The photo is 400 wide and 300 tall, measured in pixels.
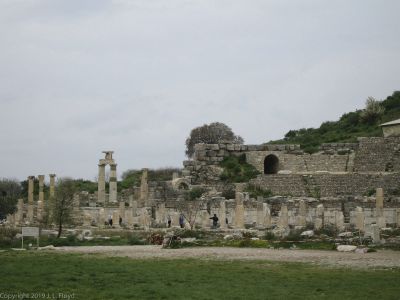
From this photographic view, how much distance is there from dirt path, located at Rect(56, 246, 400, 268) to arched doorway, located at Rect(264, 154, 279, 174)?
2442cm

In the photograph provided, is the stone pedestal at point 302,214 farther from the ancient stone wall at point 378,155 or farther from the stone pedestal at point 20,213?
the stone pedestal at point 20,213

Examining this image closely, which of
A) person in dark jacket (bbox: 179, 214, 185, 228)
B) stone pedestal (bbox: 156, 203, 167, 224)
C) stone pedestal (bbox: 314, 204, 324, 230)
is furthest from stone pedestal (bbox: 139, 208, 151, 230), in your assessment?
stone pedestal (bbox: 314, 204, 324, 230)

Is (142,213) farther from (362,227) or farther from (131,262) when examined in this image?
(131,262)

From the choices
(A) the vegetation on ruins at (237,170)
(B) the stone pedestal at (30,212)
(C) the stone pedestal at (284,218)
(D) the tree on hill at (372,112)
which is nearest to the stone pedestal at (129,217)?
(A) the vegetation on ruins at (237,170)

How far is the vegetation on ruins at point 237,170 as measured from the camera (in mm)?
49031

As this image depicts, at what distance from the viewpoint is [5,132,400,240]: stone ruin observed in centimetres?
3656

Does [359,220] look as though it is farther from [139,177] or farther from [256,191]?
[139,177]

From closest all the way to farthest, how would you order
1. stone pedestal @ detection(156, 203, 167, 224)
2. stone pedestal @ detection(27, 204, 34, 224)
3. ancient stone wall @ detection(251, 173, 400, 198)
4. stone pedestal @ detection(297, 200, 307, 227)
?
stone pedestal @ detection(297, 200, 307, 227), stone pedestal @ detection(156, 203, 167, 224), ancient stone wall @ detection(251, 173, 400, 198), stone pedestal @ detection(27, 204, 34, 224)

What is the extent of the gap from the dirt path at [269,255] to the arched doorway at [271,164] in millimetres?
24420

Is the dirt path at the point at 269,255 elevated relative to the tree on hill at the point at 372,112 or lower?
lower

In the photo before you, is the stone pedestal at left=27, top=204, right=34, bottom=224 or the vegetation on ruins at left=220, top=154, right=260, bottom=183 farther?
the stone pedestal at left=27, top=204, right=34, bottom=224

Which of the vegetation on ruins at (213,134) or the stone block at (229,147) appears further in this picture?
the vegetation on ruins at (213,134)

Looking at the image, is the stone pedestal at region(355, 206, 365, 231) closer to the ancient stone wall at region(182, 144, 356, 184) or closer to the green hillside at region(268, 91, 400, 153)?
the ancient stone wall at region(182, 144, 356, 184)

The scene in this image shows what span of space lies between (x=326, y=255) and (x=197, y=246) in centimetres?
658
